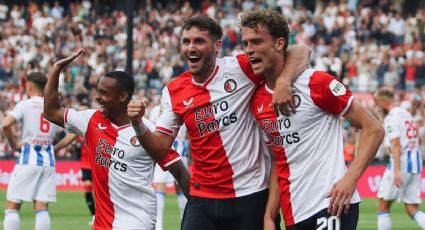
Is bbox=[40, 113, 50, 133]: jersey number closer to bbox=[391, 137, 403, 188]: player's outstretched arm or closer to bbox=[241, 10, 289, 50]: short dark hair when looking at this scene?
bbox=[391, 137, 403, 188]: player's outstretched arm

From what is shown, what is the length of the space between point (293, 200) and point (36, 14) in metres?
29.2

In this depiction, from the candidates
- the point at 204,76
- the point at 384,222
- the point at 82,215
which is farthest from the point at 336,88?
the point at 82,215

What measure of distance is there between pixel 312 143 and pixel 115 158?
2.10 metres

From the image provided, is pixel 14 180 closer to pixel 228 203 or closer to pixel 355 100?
pixel 228 203

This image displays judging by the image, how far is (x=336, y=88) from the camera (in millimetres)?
6613

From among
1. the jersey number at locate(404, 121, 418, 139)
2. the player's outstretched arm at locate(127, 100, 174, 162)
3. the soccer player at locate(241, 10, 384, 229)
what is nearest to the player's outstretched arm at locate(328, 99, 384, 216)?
the soccer player at locate(241, 10, 384, 229)

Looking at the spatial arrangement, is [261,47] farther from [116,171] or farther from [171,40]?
[171,40]

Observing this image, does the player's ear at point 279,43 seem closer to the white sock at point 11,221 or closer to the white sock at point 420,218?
the white sock at point 11,221

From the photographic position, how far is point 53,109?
8.18 metres

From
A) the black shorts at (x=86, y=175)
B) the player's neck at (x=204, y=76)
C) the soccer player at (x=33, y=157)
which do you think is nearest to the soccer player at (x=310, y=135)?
the player's neck at (x=204, y=76)

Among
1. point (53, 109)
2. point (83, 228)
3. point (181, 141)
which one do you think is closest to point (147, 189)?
point (53, 109)

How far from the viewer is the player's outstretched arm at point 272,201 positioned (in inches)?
275

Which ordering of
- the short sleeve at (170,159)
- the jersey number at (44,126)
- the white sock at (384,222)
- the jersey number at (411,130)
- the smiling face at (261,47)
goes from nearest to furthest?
the smiling face at (261,47), the short sleeve at (170,159), the jersey number at (44,126), the white sock at (384,222), the jersey number at (411,130)

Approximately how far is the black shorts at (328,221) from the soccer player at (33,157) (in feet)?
22.4
